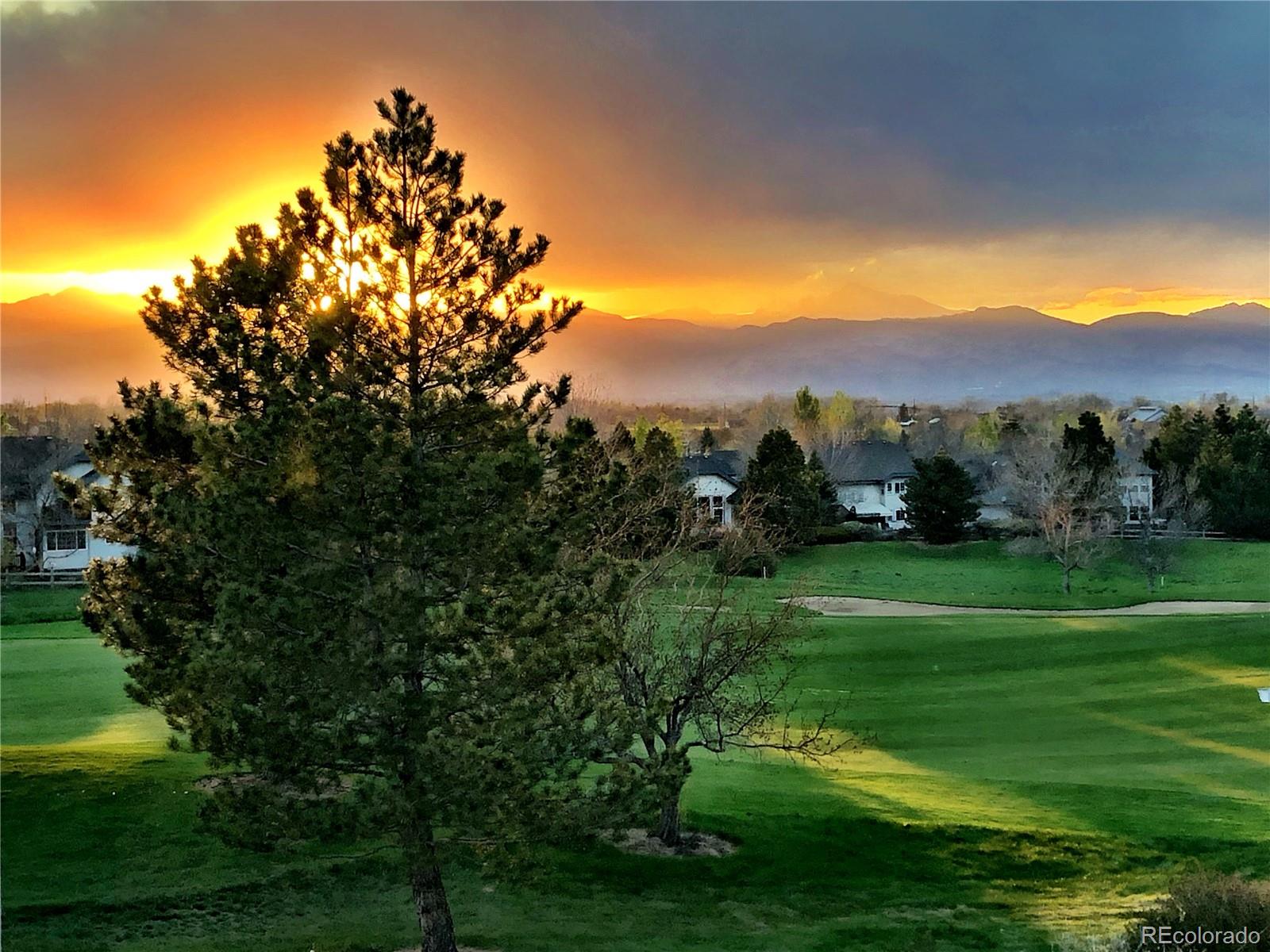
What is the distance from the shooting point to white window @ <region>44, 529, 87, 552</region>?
4706cm

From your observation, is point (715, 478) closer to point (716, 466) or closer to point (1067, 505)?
point (716, 466)

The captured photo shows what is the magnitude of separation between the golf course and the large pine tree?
1275 millimetres

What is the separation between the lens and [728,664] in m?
15.1

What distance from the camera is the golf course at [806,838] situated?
482 inches

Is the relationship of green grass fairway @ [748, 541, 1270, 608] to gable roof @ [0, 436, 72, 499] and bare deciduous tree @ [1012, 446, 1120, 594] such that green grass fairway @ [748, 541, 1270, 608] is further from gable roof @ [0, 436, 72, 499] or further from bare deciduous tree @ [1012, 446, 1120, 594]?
gable roof @ [0, 436, 72, 499]

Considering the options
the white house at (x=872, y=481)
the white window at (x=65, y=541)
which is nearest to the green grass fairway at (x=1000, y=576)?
the white house at (x=872, y=481)

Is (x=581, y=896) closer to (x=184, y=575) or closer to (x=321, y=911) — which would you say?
(x=321, y=911)

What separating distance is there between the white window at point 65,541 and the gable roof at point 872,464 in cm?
4662

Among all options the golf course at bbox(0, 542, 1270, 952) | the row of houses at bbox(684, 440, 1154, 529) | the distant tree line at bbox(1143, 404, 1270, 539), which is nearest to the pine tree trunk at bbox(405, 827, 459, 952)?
the golf course at bbox(0, 542, 1270, 952)

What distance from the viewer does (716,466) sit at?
228ft

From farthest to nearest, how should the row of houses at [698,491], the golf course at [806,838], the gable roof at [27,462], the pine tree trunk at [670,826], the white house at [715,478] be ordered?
the white house at [715,478]
the gable roof at [27,462]
the row of houses at [698,491]
the pine tree trunk at [670,826]
the golf course at [806,838]

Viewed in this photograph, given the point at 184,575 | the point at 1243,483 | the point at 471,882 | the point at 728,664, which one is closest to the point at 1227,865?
the point at 728,664

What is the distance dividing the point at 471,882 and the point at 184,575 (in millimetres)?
5726

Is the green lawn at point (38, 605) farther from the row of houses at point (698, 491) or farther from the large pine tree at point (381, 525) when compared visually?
the large pine tree at point (381, 525)
